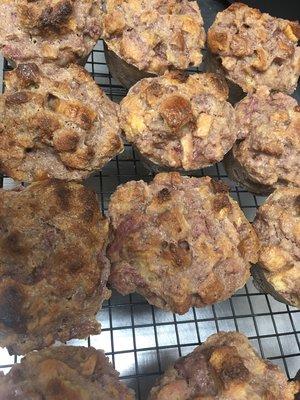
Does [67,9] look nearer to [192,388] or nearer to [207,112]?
[207,112]

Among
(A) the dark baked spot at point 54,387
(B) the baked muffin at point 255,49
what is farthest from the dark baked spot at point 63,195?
(B) the baked muffin at point 255,49

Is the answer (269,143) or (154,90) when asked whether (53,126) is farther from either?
(269,143)

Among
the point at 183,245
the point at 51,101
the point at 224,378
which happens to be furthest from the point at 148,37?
the point at 224,378

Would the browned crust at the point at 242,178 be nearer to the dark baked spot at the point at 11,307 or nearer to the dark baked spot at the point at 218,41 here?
the dark baked spot at the point at 218,41

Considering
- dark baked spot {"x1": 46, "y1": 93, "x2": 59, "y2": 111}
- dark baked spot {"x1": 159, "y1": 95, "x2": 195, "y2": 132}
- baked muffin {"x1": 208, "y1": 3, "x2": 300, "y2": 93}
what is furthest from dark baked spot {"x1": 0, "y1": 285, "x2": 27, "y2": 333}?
baked muffin {"x1": 208, "y1": 3, "x2": 300, "y2": 93}

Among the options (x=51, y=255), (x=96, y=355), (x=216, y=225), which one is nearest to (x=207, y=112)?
(x=216, y=225)
